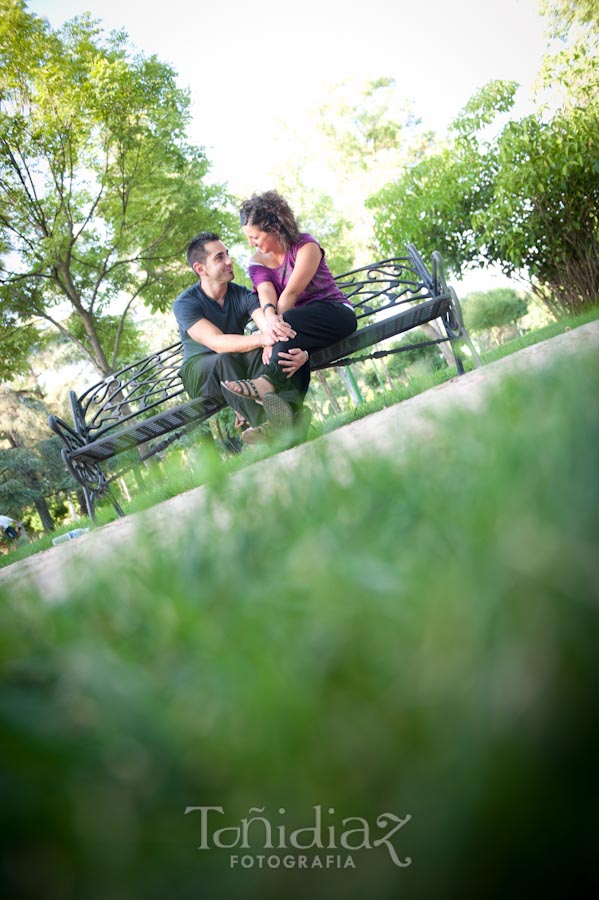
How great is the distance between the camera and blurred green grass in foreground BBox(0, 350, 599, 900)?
0.41 meters

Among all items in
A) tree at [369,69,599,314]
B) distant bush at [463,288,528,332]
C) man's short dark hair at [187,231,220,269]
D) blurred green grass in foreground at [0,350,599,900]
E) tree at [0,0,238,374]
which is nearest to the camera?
blurred green grass in foreground at [0,350,599,900]

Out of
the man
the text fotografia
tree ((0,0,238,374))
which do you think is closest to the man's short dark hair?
the man

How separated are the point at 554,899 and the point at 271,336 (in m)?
4.20

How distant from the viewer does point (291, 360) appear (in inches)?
176

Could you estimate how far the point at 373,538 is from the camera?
0.83 m

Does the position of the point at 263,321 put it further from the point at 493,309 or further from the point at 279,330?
the point at 493,309

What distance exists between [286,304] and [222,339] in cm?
57

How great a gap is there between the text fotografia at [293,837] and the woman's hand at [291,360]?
160 inches

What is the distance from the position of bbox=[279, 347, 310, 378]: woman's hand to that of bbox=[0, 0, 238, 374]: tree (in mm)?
10709

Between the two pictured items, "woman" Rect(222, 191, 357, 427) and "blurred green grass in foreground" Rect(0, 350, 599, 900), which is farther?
"woman" Rect(222, 191, 357, 427)

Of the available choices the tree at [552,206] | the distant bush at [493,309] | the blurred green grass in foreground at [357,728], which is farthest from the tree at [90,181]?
the distant bush at [493,309]

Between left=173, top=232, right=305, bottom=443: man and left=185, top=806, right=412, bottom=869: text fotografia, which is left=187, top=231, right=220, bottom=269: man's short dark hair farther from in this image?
left=185, top=806, right=412, bottom=869: text fotografia

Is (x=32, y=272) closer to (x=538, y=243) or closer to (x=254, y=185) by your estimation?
(x=538, y=243)

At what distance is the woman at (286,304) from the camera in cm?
441
